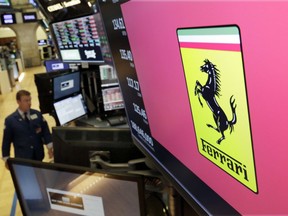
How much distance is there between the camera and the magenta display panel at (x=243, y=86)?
506 mm

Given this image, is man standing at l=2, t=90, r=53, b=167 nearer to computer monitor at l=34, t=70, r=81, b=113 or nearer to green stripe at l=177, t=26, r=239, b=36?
computer monitor at l=34, t=70, r=81, b=113

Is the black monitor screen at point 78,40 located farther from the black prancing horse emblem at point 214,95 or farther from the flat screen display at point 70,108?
the black prancing horse emblem at point 214,95

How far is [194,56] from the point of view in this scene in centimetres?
76

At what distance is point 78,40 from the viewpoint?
149 inches

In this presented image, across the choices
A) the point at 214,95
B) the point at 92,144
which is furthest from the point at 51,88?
Answer: the point at 214,95

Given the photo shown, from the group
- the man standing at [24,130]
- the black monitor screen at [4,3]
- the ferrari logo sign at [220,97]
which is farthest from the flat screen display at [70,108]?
the black monitor screen at [4,3]

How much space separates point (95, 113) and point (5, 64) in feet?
30.7

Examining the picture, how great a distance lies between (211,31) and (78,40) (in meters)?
3.32

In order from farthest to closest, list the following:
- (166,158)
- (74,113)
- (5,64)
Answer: (5,64) → (74,113) → (166,158)

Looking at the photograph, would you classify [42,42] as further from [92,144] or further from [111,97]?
[92,144]

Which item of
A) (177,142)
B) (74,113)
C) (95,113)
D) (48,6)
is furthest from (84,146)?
(48,6)

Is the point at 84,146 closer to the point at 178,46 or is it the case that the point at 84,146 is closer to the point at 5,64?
the point at 178,46

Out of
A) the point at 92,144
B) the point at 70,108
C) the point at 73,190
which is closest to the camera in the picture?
the point at 73,190

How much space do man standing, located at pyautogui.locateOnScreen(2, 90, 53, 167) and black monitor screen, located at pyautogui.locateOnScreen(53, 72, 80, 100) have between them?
0.35 m
